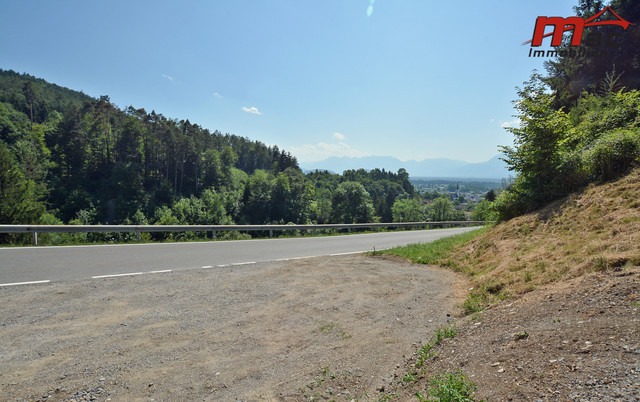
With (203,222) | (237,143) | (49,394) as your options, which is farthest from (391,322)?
(237,143)

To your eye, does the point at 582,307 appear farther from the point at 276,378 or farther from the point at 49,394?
the point at 49,394

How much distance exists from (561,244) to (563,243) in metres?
0.04

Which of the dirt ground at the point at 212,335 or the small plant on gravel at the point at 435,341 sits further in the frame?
the small plant on gravel at the point at 435,341

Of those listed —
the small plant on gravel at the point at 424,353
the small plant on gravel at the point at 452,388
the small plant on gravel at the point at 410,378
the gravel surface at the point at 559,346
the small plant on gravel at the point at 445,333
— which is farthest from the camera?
the small plant on gravel at the point at 445,333

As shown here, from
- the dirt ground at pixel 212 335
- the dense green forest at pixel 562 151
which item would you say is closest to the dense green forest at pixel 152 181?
the dense green forest at pixel 562 151

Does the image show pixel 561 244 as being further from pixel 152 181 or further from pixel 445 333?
pixel 152 181

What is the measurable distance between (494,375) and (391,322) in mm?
2072

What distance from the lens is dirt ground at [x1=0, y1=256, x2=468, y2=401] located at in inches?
127

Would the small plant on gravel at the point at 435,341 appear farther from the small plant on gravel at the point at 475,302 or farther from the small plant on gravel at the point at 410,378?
the small plant on gravel at the point at 475,302

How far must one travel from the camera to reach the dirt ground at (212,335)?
3.23 meters

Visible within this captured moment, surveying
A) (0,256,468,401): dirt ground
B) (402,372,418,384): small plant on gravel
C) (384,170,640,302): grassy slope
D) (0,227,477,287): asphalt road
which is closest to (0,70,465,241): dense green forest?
(0,227,477,287): asphalt road

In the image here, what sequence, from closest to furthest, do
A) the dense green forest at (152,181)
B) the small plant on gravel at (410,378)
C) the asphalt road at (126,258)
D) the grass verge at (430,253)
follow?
1. the small plant on gravel at (410,378)
2. the asphalt road at (126,258)
3. the grass verge at (430,253)
4. the dense green forest at (152,181)

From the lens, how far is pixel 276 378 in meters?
3.41

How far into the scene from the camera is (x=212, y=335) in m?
4.32
